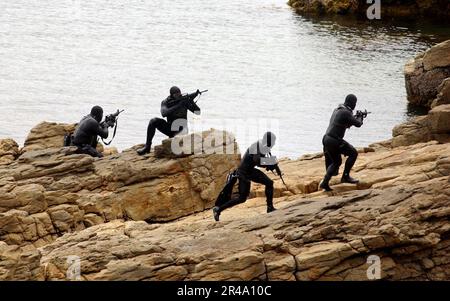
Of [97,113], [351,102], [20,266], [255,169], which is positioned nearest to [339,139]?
[351,102]

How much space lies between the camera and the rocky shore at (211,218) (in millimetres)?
23047

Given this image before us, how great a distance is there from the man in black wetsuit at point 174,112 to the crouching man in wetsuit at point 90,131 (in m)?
2.13

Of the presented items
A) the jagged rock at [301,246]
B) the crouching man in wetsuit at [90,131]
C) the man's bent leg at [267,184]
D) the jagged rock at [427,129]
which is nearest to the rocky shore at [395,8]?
the jagged rock at [427,129]

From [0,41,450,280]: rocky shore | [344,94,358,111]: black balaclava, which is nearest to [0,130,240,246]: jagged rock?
[0,41,450,280]: rocky shore

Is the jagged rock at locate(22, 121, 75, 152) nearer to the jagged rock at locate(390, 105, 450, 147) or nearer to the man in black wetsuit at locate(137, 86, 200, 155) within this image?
the man in black wetsuit at locate(137, 86, 200, 155)

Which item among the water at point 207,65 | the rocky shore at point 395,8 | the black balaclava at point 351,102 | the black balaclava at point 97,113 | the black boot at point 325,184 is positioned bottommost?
the water at point 207,65

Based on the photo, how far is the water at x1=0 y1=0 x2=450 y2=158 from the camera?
2667 inches

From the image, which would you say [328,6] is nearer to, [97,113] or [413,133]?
[413,133]

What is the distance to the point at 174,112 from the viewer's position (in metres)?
33.4

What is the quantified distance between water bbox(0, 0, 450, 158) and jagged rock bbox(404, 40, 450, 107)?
2.48 metres

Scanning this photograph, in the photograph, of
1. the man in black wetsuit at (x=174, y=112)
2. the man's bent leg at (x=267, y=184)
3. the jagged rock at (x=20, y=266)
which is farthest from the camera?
the man in black wetsuit at (x=174, y=112)

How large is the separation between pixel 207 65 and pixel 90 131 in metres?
52.9

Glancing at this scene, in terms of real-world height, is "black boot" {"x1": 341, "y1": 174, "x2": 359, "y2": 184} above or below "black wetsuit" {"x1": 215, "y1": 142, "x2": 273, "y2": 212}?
below

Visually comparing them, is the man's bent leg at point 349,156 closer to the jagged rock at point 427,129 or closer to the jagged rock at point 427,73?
the jagged rock at point 427,129
